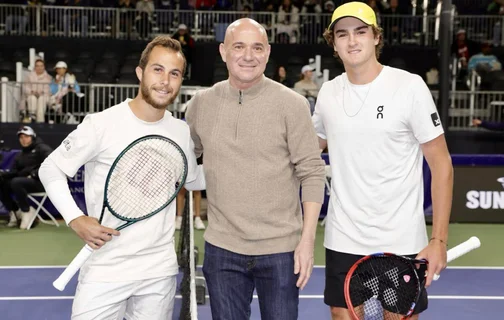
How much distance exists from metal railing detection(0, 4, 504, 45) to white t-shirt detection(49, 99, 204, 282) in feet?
50.0

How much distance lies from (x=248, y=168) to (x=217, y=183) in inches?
6.6

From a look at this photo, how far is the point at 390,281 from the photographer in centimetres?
372

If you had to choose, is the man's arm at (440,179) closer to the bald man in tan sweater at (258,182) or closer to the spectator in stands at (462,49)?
the bald man in tan sweater at (258,182)

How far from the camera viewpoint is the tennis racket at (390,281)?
3525mm

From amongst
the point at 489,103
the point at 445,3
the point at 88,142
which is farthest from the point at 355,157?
the point at 489,103

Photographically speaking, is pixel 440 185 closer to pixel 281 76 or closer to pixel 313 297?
pixel 313 297

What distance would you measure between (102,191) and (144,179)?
0.64ft

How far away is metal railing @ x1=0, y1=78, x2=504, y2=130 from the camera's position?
1505cm

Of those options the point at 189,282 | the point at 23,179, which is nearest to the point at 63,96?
the point at 23,179

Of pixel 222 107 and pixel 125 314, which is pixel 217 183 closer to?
pixel 222 107

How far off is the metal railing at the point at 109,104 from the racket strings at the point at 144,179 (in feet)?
34.9

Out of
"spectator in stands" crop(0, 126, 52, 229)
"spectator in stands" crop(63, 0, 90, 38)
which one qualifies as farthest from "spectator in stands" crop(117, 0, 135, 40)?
"spectator in stands" crop(0, 126, 52, 229)

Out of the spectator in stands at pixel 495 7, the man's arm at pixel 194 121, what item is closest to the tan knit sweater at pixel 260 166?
the man's arm at pixel 194 121

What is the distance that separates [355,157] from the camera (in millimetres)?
3943
